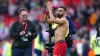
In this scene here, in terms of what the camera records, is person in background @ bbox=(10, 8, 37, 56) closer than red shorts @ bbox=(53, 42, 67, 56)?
No

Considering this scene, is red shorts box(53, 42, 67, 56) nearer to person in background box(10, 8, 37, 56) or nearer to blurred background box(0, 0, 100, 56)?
person in background box(10, 8, 37, 56)

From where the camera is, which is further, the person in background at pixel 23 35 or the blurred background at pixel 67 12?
the blurred background at pixel 67 12

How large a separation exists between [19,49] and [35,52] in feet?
9.35

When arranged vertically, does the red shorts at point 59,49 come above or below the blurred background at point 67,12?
below

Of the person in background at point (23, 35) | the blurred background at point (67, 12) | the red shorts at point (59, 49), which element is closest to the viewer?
the red shorts at point (59, 49)

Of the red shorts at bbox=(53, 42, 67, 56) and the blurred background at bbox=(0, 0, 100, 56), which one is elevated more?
the blurred background at bbox=(0, 0, 100, 56)

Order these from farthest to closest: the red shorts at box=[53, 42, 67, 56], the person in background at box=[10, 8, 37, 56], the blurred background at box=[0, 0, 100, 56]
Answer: the blurred background at box=[0, 0, 100, 56], the person in background at box=[10, 8, 37, 56], the red shorts at box=[53, 42, 67, 56]

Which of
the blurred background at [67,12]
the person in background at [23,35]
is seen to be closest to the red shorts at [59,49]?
the person in background at [23,35]

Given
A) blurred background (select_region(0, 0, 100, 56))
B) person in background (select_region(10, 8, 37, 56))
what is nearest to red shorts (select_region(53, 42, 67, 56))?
person in background (select_region(10, 8, 37, 56))

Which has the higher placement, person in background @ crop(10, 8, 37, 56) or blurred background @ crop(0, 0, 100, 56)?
blurred background @ crop(0, 0, 100, 56)

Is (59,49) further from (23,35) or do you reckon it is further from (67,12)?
(67,12)

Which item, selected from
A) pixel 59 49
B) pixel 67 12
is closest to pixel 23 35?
pixel 59 49

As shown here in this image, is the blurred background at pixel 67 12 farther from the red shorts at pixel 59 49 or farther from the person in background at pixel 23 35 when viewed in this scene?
the red shorts at pixel 59 49

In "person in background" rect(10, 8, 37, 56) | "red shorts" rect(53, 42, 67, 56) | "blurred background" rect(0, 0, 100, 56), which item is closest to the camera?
"red shorts" rect(53, 42, 67, 56)
